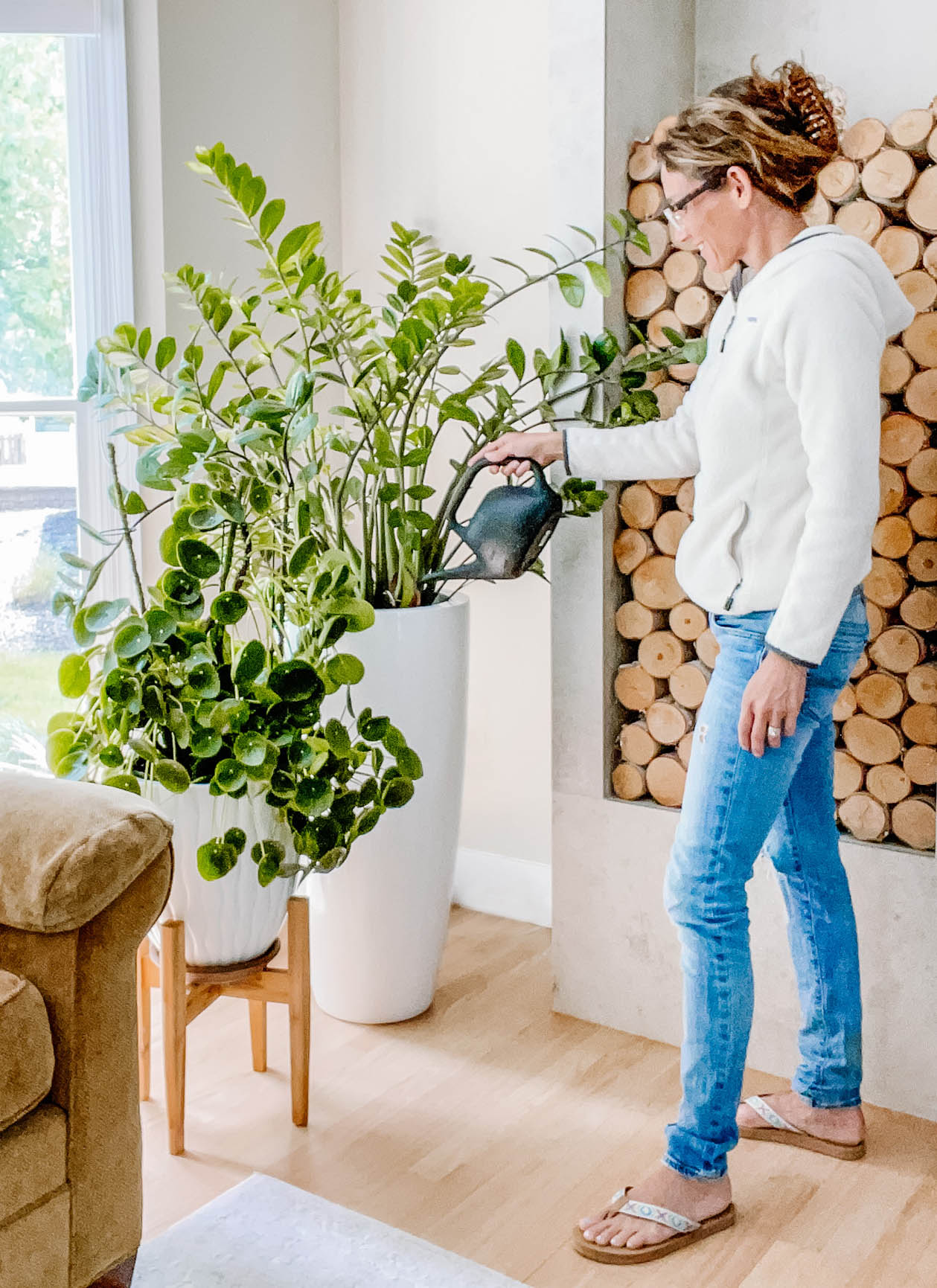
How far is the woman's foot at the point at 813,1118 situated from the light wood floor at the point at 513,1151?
4 cm

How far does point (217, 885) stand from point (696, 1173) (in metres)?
0.85

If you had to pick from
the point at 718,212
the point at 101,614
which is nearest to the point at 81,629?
the point at 101,614

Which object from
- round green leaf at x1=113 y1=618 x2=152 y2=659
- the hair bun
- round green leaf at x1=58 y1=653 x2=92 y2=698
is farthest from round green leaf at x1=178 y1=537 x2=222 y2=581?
the hair bun

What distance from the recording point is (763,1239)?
1.86m

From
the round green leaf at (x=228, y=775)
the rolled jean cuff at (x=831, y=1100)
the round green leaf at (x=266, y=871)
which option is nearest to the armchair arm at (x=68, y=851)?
the round green leaf at (x=228, y=775)

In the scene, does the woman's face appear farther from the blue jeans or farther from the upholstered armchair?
the upholstered armchair

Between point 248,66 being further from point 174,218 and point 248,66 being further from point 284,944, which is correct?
point 284,944

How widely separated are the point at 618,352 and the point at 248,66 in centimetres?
125

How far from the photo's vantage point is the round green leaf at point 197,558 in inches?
78.0

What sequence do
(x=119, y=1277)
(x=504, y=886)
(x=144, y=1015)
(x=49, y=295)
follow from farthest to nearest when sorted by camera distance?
(x=504, y=886) → (x=49, y=295) → (x=144, y=1015) → (x=119, y=1277)

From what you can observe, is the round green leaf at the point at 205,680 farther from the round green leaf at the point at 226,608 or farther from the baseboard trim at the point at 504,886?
the baseboard trim at the point at 504,886

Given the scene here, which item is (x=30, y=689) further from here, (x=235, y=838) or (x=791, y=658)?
(x=791, y=658)

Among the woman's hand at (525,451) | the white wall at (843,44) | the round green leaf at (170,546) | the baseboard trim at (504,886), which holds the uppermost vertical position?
the white wall at (843,44)

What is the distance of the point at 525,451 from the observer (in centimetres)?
223
